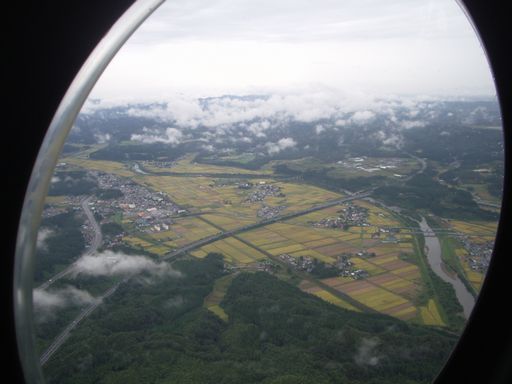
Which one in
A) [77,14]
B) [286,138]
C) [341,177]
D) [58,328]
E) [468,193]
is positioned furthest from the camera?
[286,138]

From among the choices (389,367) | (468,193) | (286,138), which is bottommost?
(389,367)

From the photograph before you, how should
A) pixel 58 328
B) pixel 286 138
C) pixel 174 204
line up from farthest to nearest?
pixel 286 138 → pixel 174 204 → pixel 58 328

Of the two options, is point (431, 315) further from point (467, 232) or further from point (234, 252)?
point (234, 252)

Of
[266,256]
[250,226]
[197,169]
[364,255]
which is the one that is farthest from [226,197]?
[364,255]

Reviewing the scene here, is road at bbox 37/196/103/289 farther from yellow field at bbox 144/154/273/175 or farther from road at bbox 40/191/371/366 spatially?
yellow field at bbox 144/154/273/175

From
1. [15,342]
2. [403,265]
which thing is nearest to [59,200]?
[403,265]

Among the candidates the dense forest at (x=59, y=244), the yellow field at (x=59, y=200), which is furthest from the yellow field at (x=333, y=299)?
the yellow field at (x=59, y=200)

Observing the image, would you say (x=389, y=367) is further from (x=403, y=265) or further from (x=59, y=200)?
(x=59, y=200)
